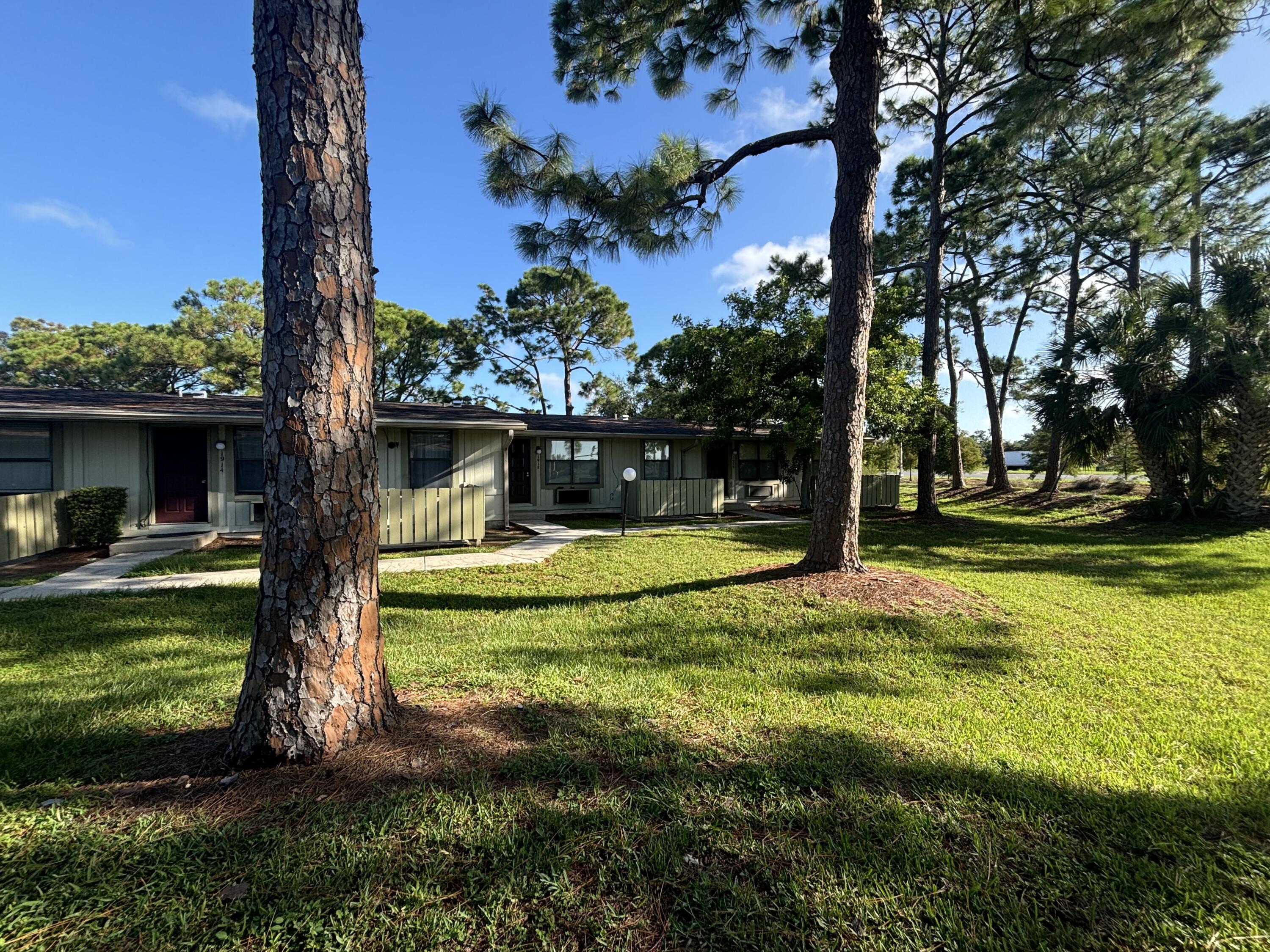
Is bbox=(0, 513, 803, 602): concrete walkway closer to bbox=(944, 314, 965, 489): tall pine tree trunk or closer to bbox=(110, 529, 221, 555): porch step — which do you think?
bbox=(110, 529, 221, 555): porch step

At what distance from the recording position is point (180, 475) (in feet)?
30.1

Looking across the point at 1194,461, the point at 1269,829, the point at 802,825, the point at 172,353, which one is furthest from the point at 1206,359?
the point at 172,353

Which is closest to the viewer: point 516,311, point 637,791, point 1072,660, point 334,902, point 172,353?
point 334,902

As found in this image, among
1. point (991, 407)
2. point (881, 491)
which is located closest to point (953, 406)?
point (991, 407)

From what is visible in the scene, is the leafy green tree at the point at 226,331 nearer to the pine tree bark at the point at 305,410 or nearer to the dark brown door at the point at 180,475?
the dark brown door at the point at 180,475

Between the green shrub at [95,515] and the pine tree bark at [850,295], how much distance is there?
10.5m

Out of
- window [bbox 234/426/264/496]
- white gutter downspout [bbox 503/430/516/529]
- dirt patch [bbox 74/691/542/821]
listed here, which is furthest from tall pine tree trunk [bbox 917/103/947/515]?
window [bbox 234/426/264/496]

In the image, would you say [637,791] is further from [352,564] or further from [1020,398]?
[1020,398]

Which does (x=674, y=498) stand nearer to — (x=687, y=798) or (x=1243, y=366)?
(x=687, y=798)

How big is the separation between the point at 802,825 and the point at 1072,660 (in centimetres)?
324

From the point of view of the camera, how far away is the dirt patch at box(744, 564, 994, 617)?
4.64m

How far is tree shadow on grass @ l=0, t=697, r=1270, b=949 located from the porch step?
7421 mm

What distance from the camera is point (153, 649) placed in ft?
12.5

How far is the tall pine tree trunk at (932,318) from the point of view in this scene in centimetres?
1221
